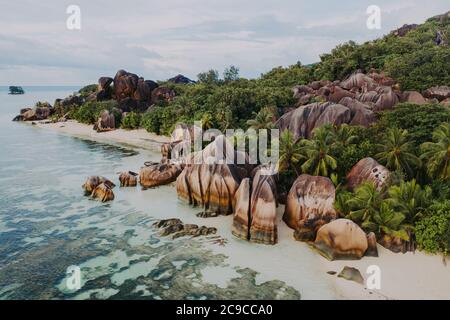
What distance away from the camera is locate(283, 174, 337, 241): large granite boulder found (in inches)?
803

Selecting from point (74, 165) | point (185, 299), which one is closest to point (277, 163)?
point (185, 299)

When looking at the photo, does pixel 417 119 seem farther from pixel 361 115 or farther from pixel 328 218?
pixel 328 218

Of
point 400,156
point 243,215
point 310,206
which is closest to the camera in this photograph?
point 310,206

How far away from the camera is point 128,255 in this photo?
19766 millimetres

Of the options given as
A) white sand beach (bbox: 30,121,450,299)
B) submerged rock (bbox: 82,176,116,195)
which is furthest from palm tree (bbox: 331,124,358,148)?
submerged rock (bbox: 82,176,116,195)

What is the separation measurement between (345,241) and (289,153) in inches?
327

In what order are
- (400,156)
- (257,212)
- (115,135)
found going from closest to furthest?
(257,212) → (400,156) → (115,135)

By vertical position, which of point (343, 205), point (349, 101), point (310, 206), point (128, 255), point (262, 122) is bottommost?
point (128, 255)

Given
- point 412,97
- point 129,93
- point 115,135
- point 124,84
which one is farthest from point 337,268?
point 124,84

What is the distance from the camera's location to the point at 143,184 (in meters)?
31.8

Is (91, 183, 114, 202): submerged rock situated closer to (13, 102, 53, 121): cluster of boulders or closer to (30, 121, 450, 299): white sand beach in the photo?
(30, 121, 450, 299): white sand beach

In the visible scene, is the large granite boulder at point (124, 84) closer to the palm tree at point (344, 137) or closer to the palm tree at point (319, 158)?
the palm tree at point (344, 137)

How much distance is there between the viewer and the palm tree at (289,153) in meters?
24.7
